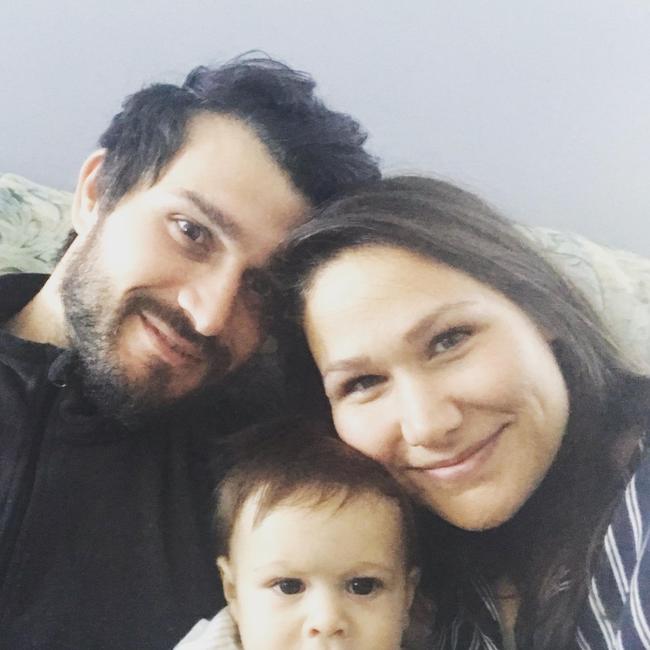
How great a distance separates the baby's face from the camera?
550 millimetres

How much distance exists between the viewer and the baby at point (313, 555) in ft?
1.82

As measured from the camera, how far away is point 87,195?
824 millimetres

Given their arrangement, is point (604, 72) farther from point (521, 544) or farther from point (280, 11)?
point (521, 544)

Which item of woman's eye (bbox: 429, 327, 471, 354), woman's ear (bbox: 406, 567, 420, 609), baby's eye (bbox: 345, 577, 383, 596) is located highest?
woman's eye (bbox: 429, 327, 471, 354)

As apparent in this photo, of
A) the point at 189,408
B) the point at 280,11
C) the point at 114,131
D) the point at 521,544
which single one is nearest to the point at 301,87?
the point at 280,11

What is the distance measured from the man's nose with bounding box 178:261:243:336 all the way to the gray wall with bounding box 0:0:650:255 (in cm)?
18

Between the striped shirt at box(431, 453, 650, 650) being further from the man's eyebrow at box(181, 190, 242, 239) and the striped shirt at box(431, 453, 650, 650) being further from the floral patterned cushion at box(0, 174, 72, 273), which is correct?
the floral patterned cushion at box(0, 174, 72, 273)

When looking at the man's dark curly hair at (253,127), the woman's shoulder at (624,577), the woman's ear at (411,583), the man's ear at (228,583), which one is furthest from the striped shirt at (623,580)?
the man's dark curly hair at (253,127)

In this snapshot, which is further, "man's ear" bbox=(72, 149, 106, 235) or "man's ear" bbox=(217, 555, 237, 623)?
"man's ear" bbox=(72, 149, 106, 235)

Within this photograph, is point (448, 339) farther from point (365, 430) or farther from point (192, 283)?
point (192, 283)

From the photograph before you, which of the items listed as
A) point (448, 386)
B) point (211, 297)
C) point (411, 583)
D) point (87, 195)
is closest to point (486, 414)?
point (448, 386)

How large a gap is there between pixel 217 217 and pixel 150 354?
0.14m

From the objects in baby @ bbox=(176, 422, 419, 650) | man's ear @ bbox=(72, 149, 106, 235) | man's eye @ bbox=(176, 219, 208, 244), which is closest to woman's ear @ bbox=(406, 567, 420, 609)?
baby @ bbox=(176, 422, 419, 650)

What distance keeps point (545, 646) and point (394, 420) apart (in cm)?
18
